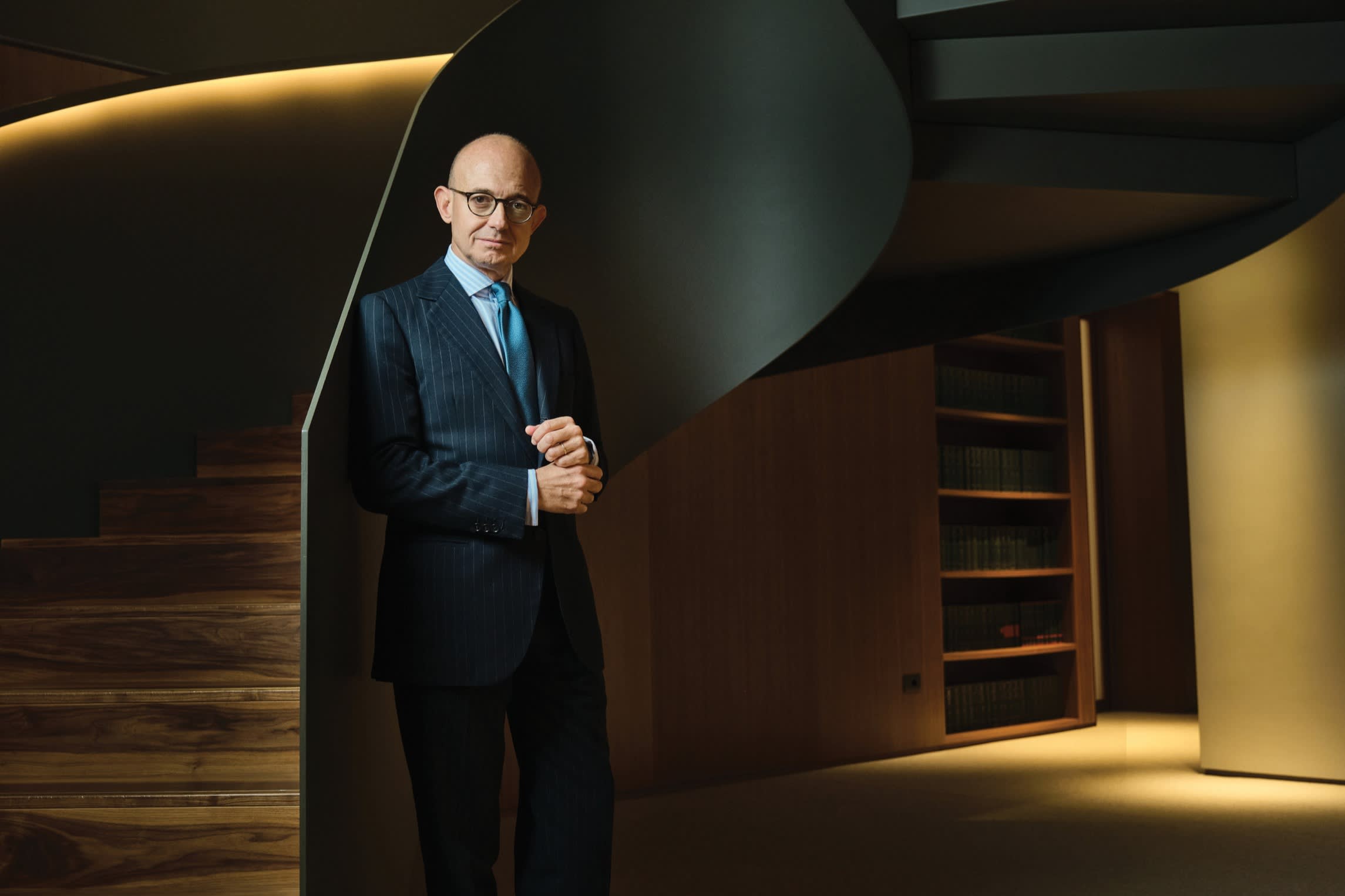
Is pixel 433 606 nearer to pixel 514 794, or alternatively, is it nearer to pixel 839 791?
pixel 514 794

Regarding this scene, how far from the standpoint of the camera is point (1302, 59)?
287 centimetres

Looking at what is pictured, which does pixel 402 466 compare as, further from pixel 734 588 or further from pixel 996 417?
pixel 996 417

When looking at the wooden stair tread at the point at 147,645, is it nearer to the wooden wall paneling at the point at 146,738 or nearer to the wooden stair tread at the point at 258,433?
the wooden wall paneling at the point at 146,738

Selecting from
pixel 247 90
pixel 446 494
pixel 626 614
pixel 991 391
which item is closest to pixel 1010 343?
pixel 991 391

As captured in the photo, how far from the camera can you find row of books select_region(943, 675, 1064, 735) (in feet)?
22.0

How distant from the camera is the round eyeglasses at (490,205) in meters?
1.76

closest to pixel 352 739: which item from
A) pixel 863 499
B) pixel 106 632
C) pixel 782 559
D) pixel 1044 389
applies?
pixel 106 632

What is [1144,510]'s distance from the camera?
7.98 metres

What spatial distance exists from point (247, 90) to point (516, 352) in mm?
3613

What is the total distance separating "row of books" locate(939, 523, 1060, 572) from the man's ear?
5121 millimetres

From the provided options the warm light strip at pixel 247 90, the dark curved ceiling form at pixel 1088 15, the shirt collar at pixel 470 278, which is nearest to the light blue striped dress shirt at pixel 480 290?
the shirt collar at pixel 470 278

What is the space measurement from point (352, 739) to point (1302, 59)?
2513mm

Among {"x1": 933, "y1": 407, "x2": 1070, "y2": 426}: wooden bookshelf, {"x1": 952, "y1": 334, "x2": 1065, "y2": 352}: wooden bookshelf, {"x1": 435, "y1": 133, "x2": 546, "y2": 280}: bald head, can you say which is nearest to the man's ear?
{"x1": 435, "y1": 133, "x2": 546, "y2": 280}: bald head

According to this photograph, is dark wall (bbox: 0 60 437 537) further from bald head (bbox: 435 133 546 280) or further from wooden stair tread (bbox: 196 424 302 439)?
bald head (bbox: 435 133 546 280)
